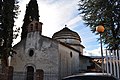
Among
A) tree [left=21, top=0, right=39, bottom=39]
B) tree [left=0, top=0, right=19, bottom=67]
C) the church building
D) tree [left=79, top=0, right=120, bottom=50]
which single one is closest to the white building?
the church building

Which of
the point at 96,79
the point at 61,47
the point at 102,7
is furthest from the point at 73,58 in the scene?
the point at 96,79

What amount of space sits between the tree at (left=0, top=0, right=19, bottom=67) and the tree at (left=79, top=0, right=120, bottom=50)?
10.1m

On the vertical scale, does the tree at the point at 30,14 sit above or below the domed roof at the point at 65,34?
above

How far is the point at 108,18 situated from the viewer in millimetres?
22562

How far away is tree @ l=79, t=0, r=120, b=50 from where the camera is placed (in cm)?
2206

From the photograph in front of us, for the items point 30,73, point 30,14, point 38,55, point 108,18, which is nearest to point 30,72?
point 30,73

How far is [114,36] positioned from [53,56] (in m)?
8.44

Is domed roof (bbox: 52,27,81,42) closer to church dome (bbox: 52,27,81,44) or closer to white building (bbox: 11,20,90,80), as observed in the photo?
church dome (bbox: 52,27,81,44)

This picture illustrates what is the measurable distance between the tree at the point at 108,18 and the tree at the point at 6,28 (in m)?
10.1

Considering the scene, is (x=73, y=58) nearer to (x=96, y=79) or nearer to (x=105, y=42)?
(x=105, y=42)

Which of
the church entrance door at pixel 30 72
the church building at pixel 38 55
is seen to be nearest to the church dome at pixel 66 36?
the church building at pixel 38 55

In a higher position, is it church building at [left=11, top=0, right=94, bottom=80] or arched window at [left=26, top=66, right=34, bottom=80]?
church building at [left=11, top=0, right=94, bottom=80]

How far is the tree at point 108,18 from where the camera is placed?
22.1 meters

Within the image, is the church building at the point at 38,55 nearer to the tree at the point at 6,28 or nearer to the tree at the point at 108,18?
the tree at the point at 6,28
